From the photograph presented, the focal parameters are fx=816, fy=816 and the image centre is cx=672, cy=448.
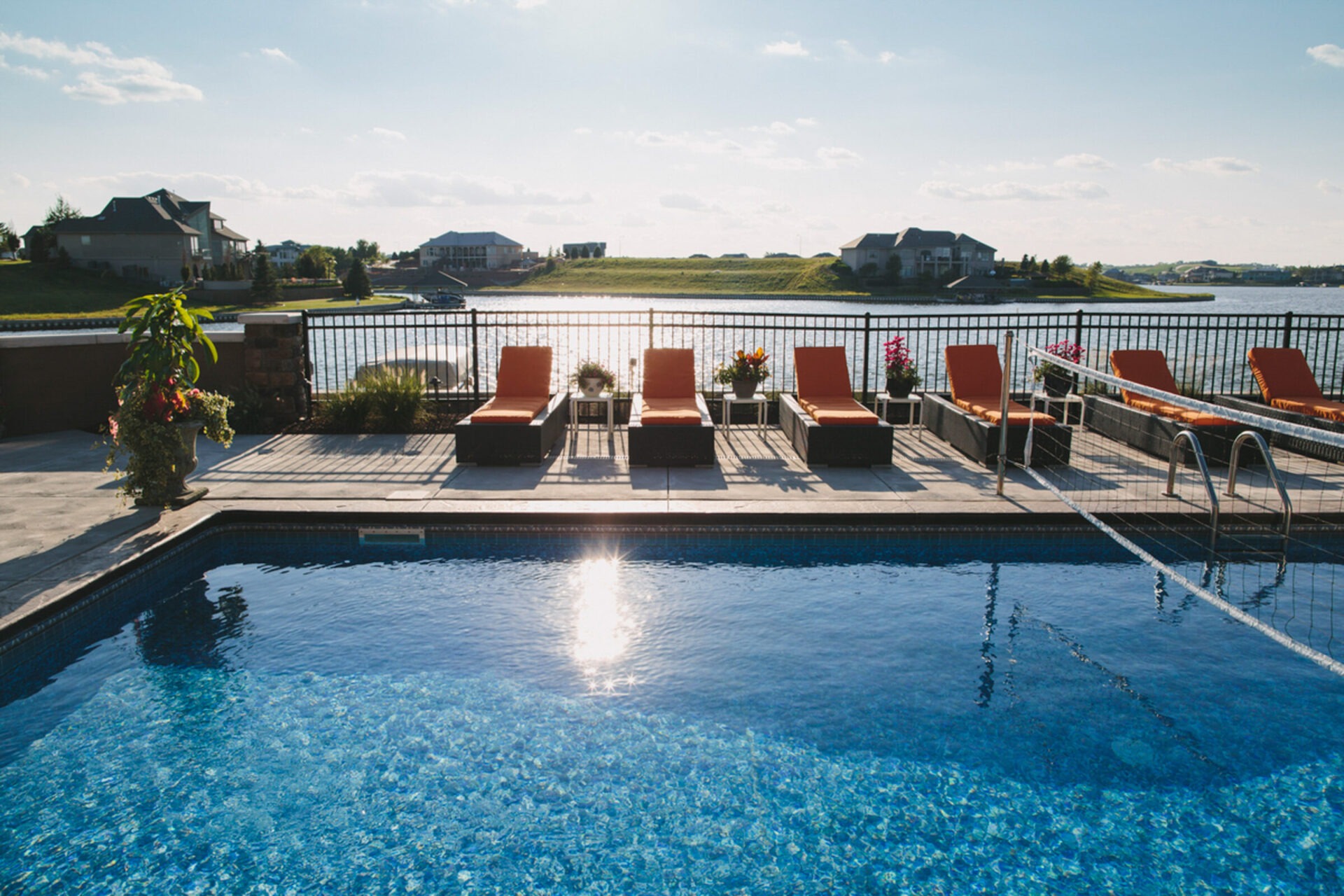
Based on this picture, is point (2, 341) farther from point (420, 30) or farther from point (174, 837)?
point (174, 837)

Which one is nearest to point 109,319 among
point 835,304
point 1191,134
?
point 1191,134

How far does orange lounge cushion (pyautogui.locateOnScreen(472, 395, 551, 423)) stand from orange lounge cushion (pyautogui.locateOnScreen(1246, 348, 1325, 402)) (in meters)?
8.58

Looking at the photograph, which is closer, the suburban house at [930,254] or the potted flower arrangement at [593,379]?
the potted flower arrangement at [593,379]

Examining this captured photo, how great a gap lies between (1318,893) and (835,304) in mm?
83856

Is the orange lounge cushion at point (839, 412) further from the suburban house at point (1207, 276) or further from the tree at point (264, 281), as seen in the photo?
the suburban house at point (1207, 276)

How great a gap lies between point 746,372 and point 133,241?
79.8 meters

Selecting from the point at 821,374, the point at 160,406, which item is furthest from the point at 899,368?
the point at 160,406

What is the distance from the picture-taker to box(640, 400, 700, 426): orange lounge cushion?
28.4 feet

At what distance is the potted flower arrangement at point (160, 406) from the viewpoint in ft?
22.2

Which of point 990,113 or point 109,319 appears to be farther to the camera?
point 109,319

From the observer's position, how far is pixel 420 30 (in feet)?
38.0

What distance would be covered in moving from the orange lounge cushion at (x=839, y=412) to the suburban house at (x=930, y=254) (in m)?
94.8

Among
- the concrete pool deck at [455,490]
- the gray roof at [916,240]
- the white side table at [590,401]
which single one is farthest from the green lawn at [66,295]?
the gray roof at [916,240]

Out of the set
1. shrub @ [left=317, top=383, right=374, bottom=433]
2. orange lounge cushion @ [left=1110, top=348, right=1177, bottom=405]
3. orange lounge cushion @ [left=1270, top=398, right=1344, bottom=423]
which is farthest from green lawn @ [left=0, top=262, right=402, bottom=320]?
orange lounge cushion @ [left=1270, top=398, right=1344, bottom=423]
